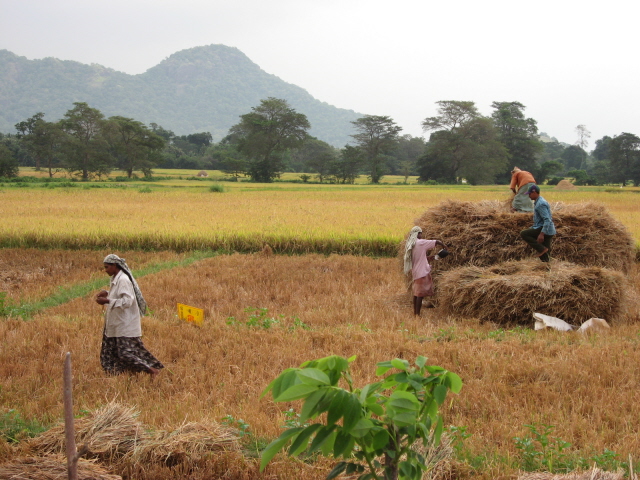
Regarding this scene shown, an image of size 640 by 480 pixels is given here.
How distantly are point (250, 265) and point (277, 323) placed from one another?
15.1 feet

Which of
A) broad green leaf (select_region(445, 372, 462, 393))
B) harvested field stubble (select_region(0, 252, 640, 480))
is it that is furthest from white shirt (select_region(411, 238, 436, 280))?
broad green leaf (select_region(445, 372, 462, 393))

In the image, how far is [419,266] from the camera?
739 cm

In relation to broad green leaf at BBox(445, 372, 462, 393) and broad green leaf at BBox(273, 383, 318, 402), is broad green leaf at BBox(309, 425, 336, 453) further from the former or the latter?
broad green leaf at BBox(445, 372, 462, 393)

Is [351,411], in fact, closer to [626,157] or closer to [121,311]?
[121,311]

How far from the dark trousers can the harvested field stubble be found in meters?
1.50

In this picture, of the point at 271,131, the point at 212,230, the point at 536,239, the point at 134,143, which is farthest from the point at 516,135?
the point at 536,239

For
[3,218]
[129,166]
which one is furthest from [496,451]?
[129,166]

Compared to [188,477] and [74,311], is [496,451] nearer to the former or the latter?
[188,477]

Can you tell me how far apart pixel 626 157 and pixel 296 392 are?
59.8 meters

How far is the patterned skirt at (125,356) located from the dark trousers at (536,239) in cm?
529

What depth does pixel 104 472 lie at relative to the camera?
291 centimetres

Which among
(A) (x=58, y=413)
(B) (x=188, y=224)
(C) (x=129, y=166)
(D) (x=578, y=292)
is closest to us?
(A) (x=58, y=413)

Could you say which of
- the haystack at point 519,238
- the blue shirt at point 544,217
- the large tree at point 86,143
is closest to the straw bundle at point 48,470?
the haystack at point 519,238

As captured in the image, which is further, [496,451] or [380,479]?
[496,451]
